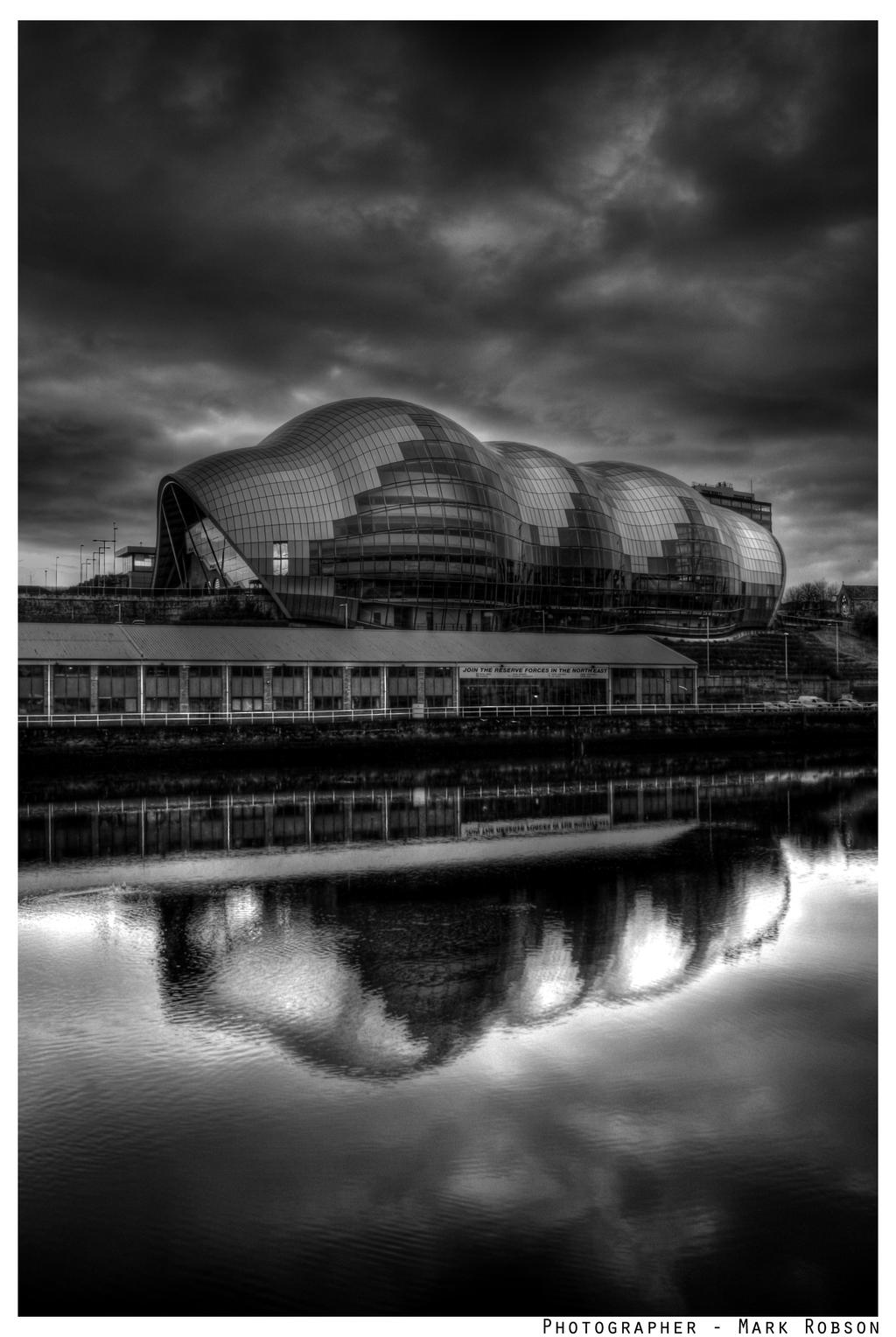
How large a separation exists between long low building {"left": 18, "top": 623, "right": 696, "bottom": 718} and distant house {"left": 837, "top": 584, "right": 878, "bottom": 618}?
85040 millimetres

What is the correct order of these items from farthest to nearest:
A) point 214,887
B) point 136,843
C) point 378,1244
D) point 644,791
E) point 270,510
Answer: point 270,510, point 644,791, point 136,843, point 214,887, point 378,1244

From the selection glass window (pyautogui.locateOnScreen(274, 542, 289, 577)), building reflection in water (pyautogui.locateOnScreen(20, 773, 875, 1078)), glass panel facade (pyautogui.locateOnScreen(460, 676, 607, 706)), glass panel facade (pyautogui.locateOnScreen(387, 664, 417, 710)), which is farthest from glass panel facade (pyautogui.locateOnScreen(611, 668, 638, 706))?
building reflection in water (pyautogui.locateOnScreen(20, 773, 875, 1078))

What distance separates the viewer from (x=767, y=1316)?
7.27m

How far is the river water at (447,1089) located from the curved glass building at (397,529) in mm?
50656

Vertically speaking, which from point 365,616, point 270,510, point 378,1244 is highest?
point 270,510

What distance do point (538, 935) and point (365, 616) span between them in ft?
189

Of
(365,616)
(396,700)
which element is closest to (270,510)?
(365,616)

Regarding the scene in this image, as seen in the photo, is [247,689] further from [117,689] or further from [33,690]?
[33,690]

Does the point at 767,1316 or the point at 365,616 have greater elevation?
the point at 365,616

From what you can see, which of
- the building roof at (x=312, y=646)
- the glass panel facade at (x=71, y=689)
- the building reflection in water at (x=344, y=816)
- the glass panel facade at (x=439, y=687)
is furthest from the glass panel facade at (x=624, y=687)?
the glass panel facade at (x=71, y=689)

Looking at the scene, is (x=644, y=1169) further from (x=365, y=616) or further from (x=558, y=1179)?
(x=365, y=616)

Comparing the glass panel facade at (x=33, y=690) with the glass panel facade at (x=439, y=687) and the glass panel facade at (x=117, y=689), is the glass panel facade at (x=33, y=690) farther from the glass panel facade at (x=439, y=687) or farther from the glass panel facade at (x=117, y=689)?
the glass panel facade at (x=439, y=687)

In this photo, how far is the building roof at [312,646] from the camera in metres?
50.5

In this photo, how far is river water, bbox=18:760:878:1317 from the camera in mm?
8023
